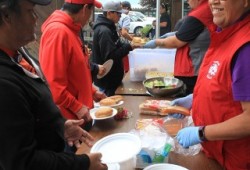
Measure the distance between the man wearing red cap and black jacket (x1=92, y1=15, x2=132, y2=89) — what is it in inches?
39.7

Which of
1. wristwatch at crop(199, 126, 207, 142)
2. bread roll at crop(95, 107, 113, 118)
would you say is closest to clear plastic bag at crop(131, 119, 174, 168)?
wristwatch at crop(199, 126, 207, 142)

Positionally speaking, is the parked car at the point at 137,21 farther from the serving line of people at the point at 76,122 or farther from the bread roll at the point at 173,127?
the serving line of people at the point at 76,122

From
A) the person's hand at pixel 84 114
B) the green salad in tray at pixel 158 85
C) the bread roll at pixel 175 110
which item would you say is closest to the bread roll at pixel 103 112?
the person's hand at pixel 84 114

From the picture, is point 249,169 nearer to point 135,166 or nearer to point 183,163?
point 183,163

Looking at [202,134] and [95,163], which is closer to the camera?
[95,163]

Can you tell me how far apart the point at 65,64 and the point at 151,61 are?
3.95 ft

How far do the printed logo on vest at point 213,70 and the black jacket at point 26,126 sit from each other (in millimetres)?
616

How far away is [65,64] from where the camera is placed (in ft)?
6.02

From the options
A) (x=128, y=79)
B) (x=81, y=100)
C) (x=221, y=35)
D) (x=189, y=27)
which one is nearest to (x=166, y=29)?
(x=128, y=79)

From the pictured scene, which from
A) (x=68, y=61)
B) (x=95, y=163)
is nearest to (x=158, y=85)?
(x=68, y=61)

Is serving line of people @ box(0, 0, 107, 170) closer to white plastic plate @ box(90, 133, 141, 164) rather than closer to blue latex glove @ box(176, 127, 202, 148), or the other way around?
white plastic plate @ box(90, 133, 141, 164)

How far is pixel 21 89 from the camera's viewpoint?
2.84 ft

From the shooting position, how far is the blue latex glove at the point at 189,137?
125 centimetres

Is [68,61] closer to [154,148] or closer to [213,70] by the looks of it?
[154,148]
